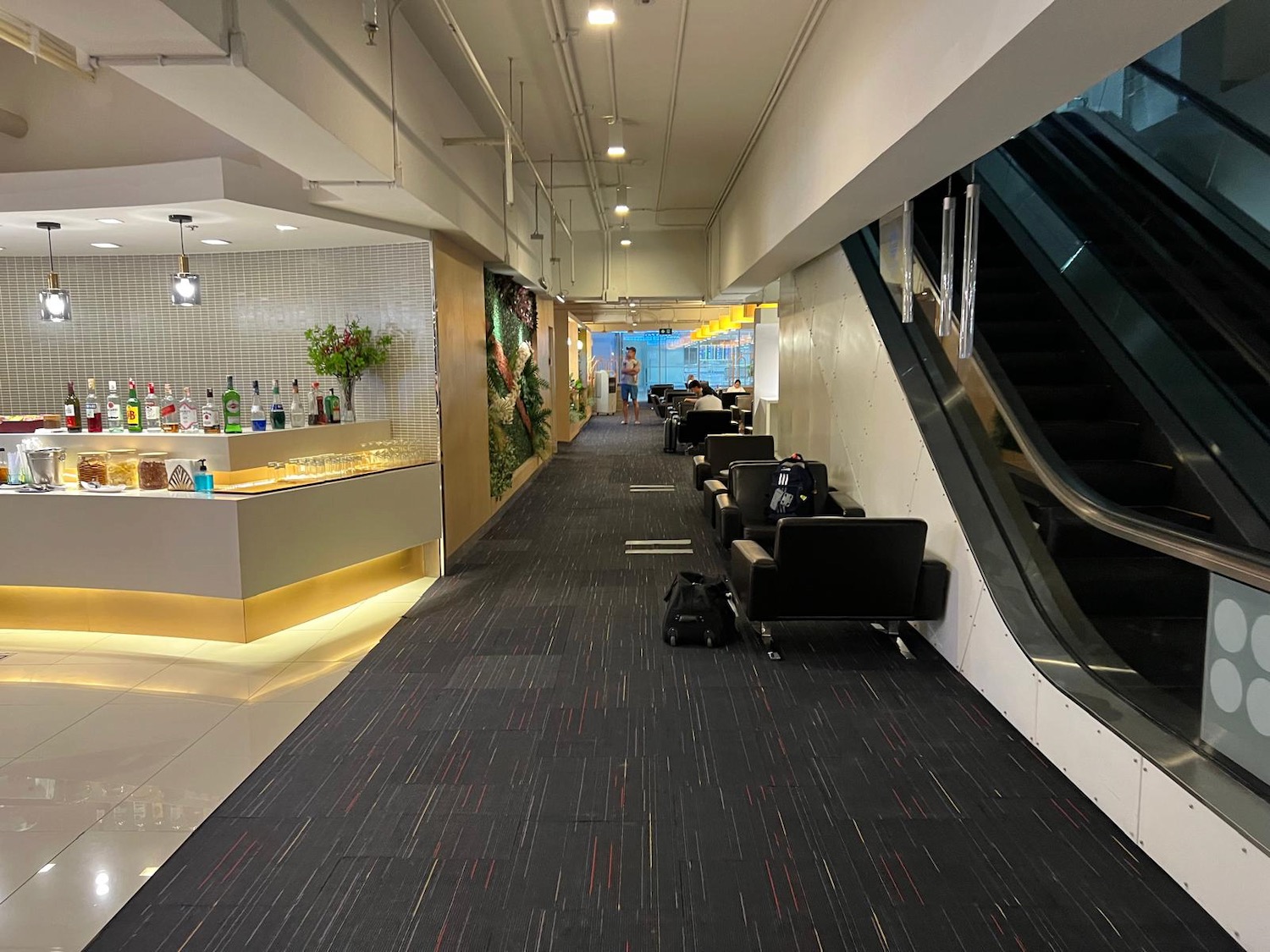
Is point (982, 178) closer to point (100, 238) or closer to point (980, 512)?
point (980, 512)

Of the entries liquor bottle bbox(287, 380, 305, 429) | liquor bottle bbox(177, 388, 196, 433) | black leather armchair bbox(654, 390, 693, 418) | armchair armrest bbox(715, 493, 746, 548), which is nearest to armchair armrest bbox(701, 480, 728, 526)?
armchair armrest bbox(715, 493, 746, 548)

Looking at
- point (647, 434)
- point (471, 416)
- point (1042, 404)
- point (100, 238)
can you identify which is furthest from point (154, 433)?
point (647, 434)

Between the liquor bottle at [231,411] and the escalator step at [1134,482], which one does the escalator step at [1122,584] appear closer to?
the escalator step at [1134,482]

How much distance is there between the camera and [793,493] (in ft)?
19.9

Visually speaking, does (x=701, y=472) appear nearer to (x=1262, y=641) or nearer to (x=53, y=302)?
(x=53, y=302)

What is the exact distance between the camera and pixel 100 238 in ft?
18.6

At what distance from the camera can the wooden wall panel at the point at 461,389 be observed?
21.8 ft

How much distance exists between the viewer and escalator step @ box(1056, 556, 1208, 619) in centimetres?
363

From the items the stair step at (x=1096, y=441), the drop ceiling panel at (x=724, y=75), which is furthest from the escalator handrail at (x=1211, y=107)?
the drop ceiling panel at (x=724, y=75)

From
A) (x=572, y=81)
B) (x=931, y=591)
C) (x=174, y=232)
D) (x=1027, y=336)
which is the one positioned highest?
(x=572, y=81)

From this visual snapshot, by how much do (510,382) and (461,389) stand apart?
2.37 metres

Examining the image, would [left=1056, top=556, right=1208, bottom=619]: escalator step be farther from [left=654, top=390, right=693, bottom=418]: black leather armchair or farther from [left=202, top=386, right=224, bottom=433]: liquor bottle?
[left=654, top=390, right=693, bottom=418]: black leather armchair

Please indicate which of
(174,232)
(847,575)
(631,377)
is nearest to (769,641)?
(847,575)

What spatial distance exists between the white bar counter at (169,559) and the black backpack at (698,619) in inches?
93.8
